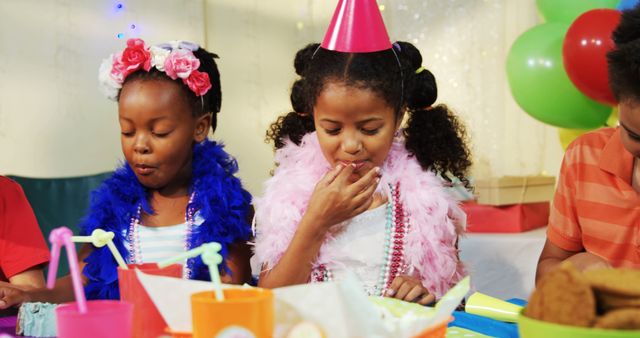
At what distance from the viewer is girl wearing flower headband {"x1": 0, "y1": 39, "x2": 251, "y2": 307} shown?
1463 millimetres

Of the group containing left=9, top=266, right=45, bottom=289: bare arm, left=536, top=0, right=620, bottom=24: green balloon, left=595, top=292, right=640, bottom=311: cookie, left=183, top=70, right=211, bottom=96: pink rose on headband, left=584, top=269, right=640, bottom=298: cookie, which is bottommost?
left=9, top=266, right=45, bottom=289: bare arm

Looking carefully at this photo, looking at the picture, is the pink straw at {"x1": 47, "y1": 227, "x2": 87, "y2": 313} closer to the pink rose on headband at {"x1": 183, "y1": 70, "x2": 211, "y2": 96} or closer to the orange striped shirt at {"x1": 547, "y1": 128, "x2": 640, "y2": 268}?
the pink rose on headband at {"x1": 183, "y1": 70, "x2": 211, "y2": 96}

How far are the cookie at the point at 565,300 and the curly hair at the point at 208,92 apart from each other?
3.29 ft

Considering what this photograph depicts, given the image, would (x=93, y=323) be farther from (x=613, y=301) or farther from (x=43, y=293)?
(x=43, y=293)

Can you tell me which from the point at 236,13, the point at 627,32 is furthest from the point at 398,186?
the point at 236,13

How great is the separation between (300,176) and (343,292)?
2.64ft

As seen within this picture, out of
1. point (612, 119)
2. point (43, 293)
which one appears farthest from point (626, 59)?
point (612, 119)

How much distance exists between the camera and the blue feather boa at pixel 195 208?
1.46 m

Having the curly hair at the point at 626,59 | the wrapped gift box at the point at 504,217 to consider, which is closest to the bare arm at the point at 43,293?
the curly hair at the point at 626,59

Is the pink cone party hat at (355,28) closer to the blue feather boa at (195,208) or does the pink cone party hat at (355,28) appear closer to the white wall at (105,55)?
the blue feather boa at (195,208)

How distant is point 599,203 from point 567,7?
136cm

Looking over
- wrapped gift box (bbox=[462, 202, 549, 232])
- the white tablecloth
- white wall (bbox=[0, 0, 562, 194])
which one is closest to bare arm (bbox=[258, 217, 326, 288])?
the white tablecloth

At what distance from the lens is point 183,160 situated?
5.04ft

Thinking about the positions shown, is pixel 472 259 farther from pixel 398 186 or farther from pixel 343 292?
pixel 343 292
